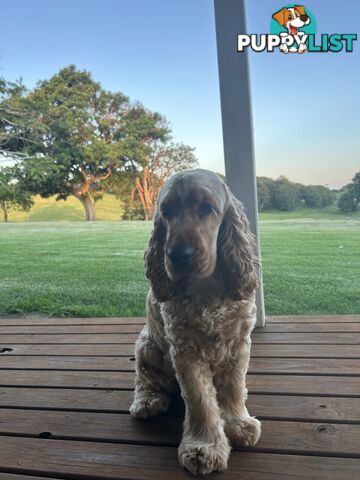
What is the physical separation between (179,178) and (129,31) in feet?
8.82

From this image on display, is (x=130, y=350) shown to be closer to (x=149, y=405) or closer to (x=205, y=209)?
(x=149, y=405)

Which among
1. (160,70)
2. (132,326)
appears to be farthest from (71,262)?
(160,70)

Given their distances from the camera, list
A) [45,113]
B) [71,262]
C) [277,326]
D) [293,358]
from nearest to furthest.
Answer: [293,358]
[277,326]
[45,113]
[71,262]

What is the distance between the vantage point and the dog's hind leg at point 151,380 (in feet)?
6.49

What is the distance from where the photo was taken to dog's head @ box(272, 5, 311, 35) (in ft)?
9.82

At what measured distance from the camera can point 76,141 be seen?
3854 mm

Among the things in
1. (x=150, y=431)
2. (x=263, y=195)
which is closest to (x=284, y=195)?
(x=263, y=195)

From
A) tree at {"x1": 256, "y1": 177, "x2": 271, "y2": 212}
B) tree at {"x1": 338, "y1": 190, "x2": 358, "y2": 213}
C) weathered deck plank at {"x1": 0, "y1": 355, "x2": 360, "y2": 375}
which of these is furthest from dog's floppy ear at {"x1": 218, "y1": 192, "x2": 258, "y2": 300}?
tree at {"x1": 338, "y1": 190, "x2": 358, "y2": 213}

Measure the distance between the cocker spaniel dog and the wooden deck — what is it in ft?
0.40

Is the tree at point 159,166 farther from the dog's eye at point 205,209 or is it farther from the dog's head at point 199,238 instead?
the dog's eye at point 205,209

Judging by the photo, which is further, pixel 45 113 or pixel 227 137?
pixel 45 113

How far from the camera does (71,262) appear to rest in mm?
4359

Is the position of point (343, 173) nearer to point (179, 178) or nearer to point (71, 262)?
point (179, 178)

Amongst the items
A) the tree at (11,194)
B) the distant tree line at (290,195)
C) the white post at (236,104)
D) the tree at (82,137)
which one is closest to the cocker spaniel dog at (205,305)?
the white post at (236,104)
